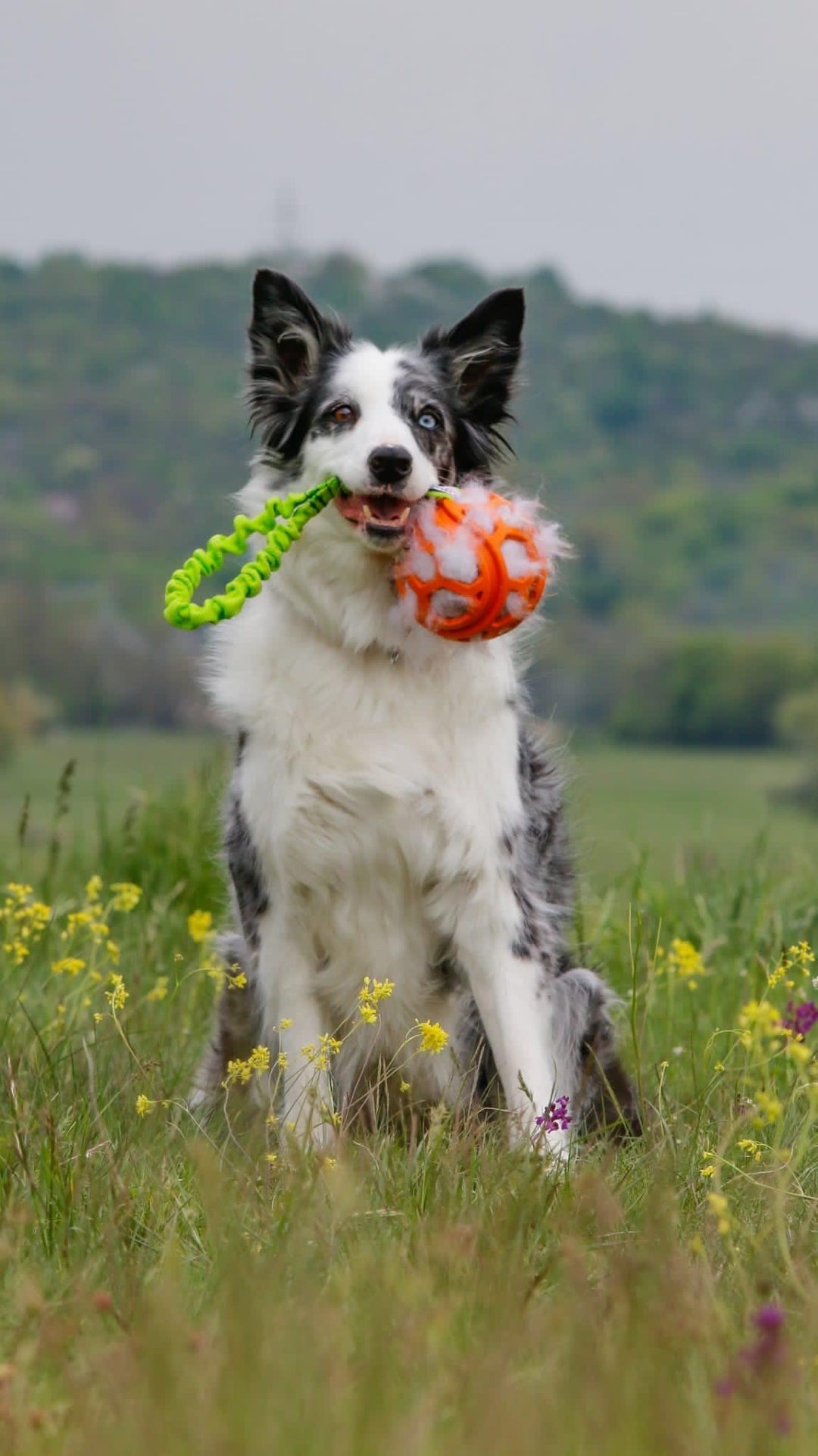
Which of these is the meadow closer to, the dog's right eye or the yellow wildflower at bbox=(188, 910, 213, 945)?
the yellow wildflower at bbox=(188, 910, 213, 945)

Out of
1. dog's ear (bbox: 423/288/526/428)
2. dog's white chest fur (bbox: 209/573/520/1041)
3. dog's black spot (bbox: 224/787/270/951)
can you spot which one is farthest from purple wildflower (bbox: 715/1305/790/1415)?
dog's ear (bbox: 423/288/526/428)

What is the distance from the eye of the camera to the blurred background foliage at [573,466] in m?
34.2

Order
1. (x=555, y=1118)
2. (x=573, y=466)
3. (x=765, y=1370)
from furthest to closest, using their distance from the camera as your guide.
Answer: (x=573, y=466), (x=555, y=1118), (x=765, y=1370)

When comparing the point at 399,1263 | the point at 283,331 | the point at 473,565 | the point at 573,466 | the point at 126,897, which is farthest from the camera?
the point at 573,466

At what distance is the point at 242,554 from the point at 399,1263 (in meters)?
2.04

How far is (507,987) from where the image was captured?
4.13 metres

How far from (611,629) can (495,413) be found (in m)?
37.6

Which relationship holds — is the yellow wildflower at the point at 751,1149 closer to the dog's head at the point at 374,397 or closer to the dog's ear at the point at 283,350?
the dog's head at the point at 374,397

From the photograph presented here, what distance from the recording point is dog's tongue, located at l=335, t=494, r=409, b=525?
4005 mm

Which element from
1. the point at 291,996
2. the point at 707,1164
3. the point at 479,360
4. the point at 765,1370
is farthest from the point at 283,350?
the point at 765,1370

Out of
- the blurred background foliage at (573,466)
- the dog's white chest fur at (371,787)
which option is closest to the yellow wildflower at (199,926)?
the dog's white chest fur at (371,787)

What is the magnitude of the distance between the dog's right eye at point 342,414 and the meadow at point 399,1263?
1.36m

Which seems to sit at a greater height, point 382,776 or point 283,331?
point 283,331

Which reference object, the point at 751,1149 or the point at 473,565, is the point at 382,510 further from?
the point at 751,1149
